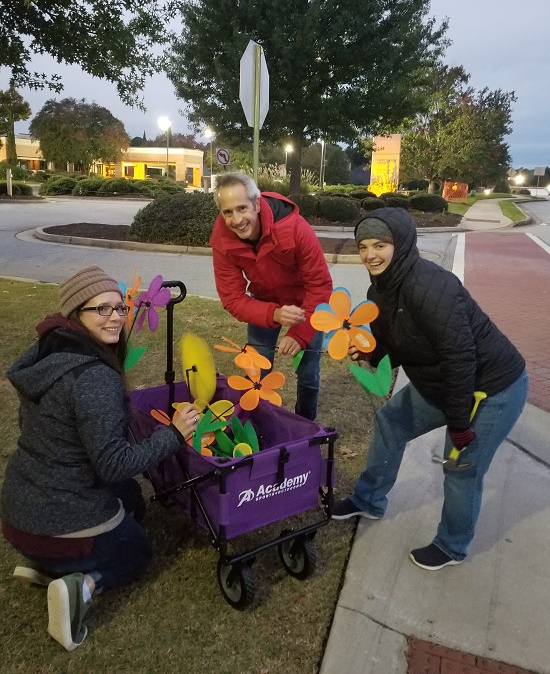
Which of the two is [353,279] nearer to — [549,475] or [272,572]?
[549,475]

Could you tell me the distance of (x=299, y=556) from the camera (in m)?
2.39

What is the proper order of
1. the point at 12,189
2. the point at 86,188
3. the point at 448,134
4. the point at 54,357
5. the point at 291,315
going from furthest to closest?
1. the point at 448,134
2. the point at 86,188
3. the point at 12,189
4. the point at 291,315
5. the point at 54,357

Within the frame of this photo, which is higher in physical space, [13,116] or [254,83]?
[13,116]

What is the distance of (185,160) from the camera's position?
69062 mm

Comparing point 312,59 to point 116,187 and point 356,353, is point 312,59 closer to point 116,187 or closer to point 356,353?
point 356,353

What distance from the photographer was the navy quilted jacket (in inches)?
79.0

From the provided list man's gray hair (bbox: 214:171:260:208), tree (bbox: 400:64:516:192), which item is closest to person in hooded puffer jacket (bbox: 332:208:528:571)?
man's gray hair (bbox: 214:171:260:208)

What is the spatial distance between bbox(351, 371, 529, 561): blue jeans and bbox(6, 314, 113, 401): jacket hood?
1269 millimetres

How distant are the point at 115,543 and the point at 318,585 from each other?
2.67ft

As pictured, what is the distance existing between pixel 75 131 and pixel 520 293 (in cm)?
4235

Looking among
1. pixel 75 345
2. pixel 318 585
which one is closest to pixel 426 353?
pixel 318 585

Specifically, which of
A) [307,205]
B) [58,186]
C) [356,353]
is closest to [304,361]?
[356,353]

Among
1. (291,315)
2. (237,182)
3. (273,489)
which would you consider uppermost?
(237,182)

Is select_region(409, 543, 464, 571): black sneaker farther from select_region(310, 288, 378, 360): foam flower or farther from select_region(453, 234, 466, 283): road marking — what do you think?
select_region(453, 234, 466, 283): road marking
